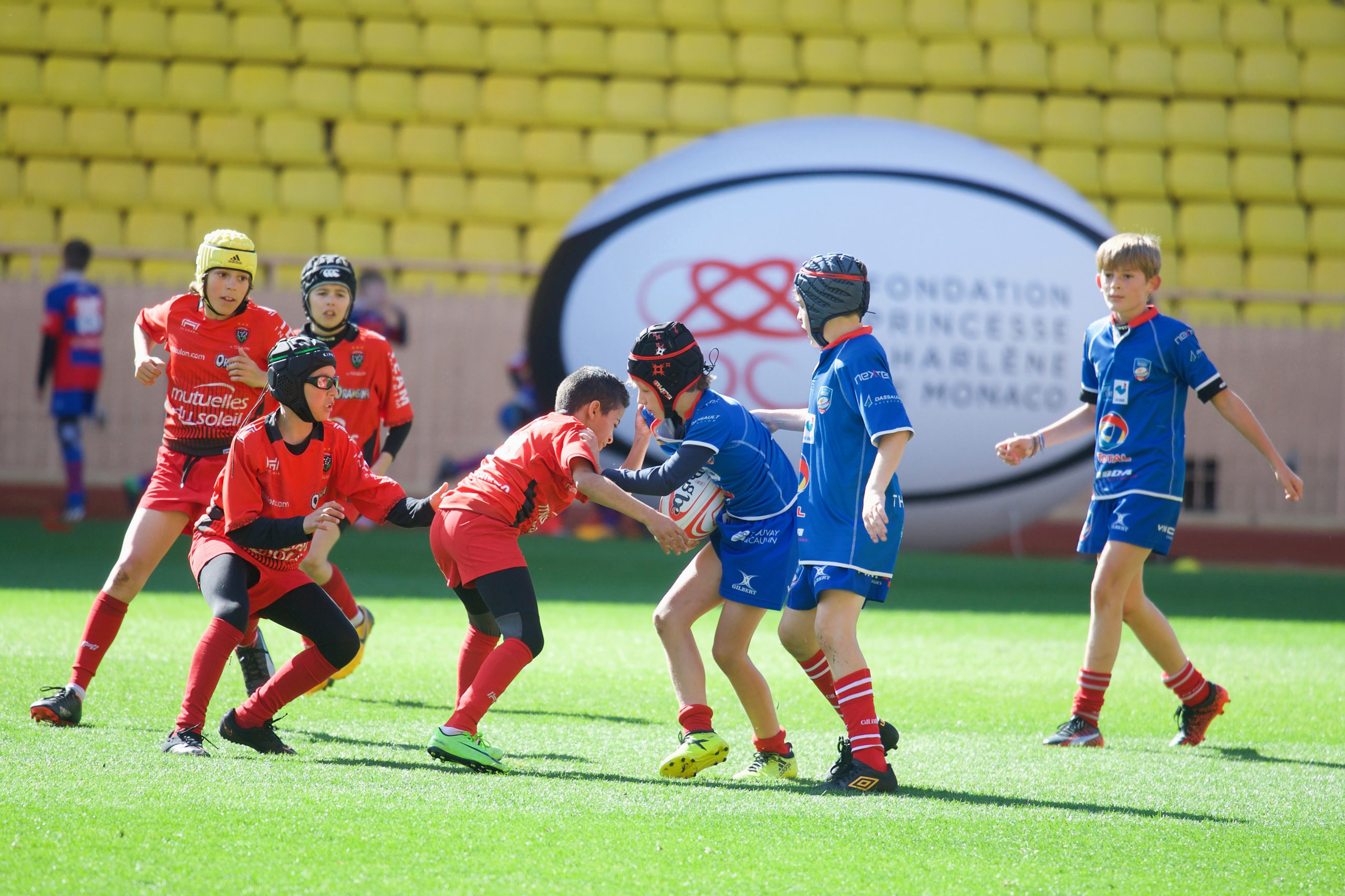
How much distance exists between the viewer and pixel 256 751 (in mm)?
3873

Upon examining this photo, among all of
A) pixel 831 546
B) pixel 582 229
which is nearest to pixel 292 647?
pixel 831 546

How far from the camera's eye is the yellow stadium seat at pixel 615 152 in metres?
14.4

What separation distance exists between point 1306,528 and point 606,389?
10.4 metres

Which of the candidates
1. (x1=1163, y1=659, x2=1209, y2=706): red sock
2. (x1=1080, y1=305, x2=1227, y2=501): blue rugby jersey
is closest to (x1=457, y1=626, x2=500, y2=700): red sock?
(x1=1080, y1=305, x2=1227, y2=501): blue rugby jersey

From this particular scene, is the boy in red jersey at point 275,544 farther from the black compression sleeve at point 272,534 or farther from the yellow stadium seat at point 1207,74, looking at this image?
the yellow stadium seat at point 1207,74

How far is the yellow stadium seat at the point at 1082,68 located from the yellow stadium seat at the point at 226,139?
8.74 meters

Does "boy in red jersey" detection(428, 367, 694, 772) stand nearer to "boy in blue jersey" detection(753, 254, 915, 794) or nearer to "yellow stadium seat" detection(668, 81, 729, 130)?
"boy in blue jersey" detection(753, 254, 915, 794)

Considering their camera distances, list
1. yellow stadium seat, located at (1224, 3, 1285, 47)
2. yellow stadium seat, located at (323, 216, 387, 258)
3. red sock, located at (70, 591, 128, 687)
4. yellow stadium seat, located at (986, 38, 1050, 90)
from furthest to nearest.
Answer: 1. yellow stadium seat, located at (1224, 3, 1285, 47)
2. yellow stadium seat, located at (986, 38, 1050, 90)
3. yellow stadium seat, located at (323, 216, 387, 258)
4. red sock, located at (70, 591, 128, 687)

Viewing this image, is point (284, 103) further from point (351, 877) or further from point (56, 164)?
point (351, 877)

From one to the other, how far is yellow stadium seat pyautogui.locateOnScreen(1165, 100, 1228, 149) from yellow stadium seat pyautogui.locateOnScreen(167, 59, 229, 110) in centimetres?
1025

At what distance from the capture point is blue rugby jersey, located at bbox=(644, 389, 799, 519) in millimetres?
3814

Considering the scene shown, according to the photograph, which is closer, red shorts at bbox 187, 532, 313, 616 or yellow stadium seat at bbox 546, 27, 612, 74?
red shorts at bbox 187, 532, 313, 616

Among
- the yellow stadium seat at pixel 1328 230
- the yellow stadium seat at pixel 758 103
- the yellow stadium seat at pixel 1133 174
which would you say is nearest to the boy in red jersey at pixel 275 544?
the yellow stadium seat at pixel 758 103

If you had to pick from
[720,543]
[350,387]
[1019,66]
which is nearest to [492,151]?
[1019,66]
